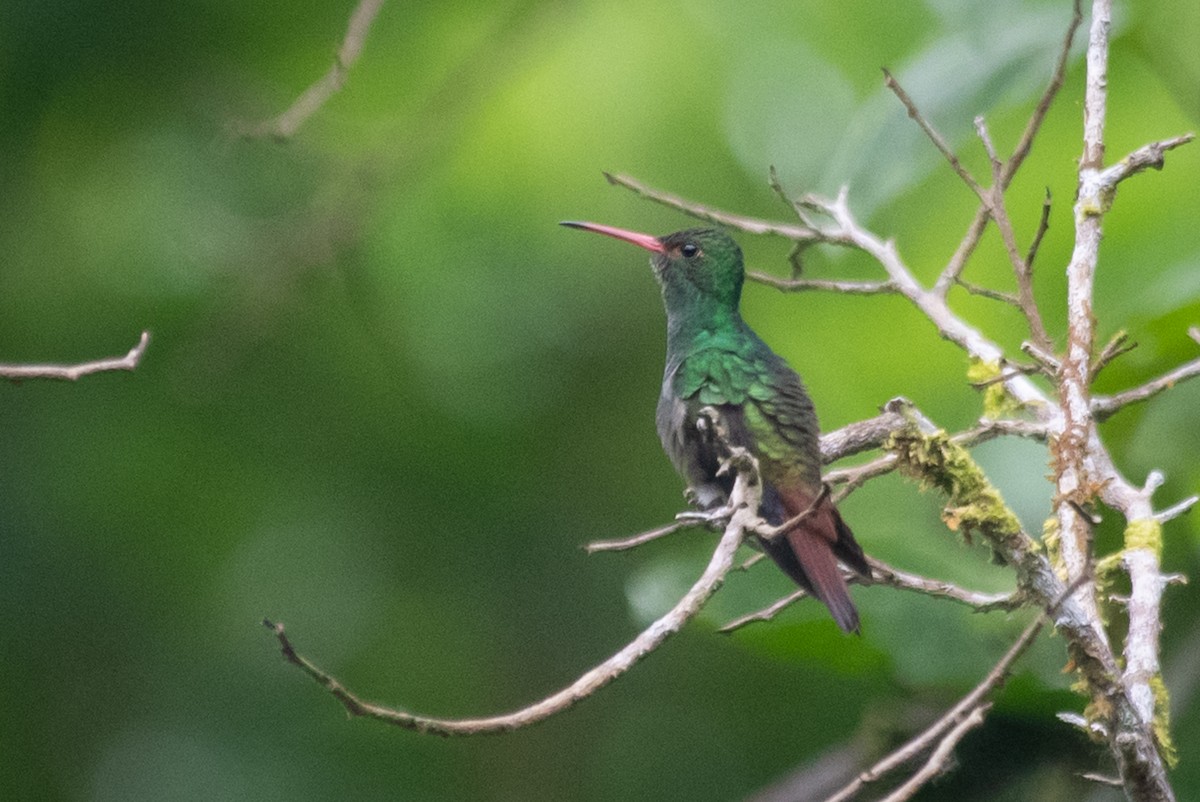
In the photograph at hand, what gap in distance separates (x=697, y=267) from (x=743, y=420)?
0.84 meters

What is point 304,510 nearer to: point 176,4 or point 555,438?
point 555,438

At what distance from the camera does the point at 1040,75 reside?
12.1ft

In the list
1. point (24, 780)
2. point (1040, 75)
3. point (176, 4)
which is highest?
point (176, 4)

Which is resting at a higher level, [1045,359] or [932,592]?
[1045,359]

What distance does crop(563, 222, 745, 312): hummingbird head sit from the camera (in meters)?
4.27

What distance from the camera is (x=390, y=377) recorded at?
575cm

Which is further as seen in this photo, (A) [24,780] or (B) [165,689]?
(B) [165,689]

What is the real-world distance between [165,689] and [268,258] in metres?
2.42

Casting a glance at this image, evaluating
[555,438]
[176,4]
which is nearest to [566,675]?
[555,438]

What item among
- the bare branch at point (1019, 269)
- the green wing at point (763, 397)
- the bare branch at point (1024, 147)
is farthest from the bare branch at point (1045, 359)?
the green wing at point (763, 397)

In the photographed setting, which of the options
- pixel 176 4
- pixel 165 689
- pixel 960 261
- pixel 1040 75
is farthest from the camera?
pixel 165 689

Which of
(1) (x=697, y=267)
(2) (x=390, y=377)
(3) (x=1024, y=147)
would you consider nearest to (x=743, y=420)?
(1) (x=697, y=267)

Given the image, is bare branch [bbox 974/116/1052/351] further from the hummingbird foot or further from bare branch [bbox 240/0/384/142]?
bare branch [bbox 240/0/384/142]

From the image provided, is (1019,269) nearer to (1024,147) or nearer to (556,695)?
(1024,147)
